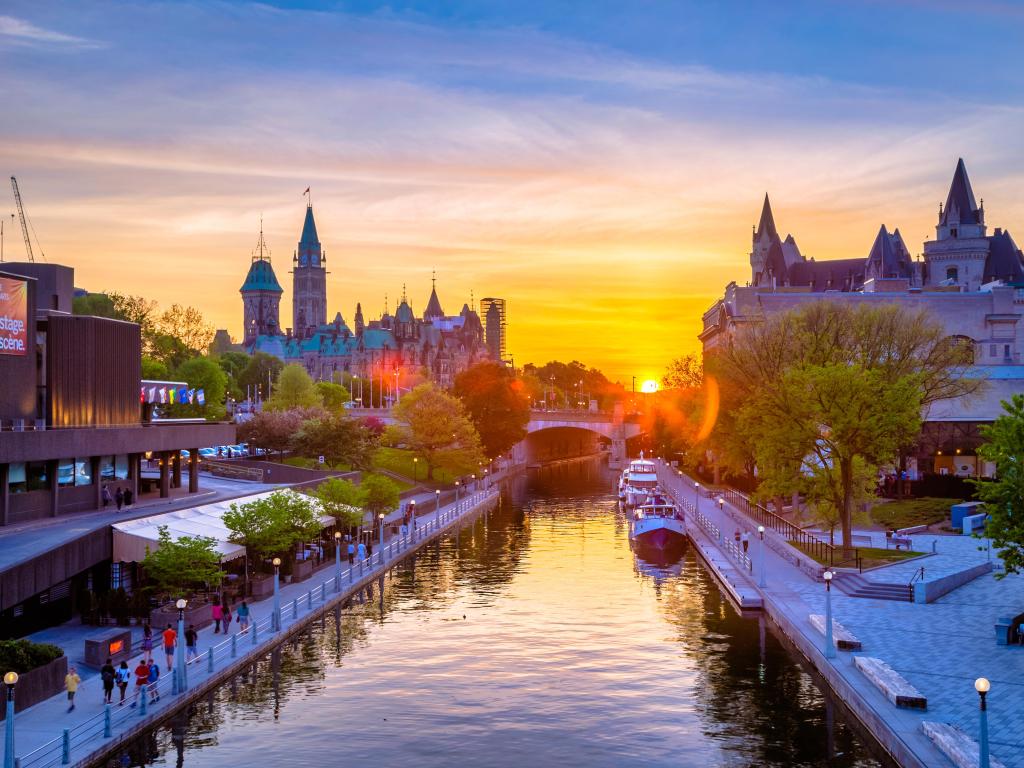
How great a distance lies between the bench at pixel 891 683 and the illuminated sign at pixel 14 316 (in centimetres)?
3573

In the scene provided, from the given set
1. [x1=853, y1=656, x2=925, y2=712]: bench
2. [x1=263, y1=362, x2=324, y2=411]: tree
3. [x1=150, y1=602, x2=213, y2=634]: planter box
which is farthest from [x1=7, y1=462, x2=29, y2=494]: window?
[x1=263, y1=362, x2=324, y2=411]: tree

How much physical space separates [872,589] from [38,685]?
34464mm

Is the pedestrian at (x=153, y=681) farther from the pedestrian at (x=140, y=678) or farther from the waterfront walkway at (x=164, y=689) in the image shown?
the waterfront walkway at (x=164, y=689)

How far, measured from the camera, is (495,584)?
5784 centimetres

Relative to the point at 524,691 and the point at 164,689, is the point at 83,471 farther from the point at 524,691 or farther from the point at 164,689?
the point at 524,691

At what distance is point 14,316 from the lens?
45.1m

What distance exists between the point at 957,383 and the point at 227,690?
62784mm

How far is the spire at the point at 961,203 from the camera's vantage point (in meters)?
158

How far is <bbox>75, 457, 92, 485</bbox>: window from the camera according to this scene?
163 feet

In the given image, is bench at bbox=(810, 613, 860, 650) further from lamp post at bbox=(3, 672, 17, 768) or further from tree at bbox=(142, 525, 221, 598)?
lamp post at bbox=(3, 672, 17, 768)

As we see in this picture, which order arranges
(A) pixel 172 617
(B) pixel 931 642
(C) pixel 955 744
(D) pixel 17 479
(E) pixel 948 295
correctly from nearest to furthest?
(C) pixel 955 744
(B) pixel 931 642
(A) pixel 172 617
(D) pixel 17 479
(E) pixel 948 295

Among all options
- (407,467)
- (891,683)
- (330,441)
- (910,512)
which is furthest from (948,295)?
(891,683)

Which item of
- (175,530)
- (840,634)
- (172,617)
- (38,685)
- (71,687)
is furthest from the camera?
(175,530)

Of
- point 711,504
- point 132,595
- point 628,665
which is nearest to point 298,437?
point 711,504
